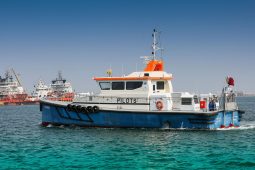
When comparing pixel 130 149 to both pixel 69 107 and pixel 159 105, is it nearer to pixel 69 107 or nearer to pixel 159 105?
pixel 159 105

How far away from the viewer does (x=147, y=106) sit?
26.3 metres

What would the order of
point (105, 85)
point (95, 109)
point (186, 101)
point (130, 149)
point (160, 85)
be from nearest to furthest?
point (130, 149), point (186, 101), point (95, 109), point (160, 85), point (105, 85)

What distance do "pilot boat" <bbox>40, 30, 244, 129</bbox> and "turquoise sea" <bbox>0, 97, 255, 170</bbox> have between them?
0.86m

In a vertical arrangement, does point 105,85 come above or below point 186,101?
above

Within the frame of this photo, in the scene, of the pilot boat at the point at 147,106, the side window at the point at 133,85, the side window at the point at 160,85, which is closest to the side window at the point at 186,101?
the pilot boat at the point at 147,106

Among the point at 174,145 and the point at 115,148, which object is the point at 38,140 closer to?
the point at 115,148

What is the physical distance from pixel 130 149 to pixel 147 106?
25.5 ft

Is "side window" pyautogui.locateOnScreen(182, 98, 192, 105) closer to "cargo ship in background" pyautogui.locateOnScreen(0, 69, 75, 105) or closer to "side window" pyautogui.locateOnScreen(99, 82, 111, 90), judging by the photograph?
"side window" pyautogui.locateOnScreen(99, 82, 111, 90)

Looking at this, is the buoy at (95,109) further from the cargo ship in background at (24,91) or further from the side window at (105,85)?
the cargo ship in background at (24,91)

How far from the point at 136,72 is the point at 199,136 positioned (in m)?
7.75

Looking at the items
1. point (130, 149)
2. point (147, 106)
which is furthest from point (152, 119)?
point (130, 149)

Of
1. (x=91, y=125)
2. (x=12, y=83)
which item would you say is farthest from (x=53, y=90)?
(x=91, y=125)

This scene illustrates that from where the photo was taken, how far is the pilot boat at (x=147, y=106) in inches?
1010

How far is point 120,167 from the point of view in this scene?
15.2 metres
